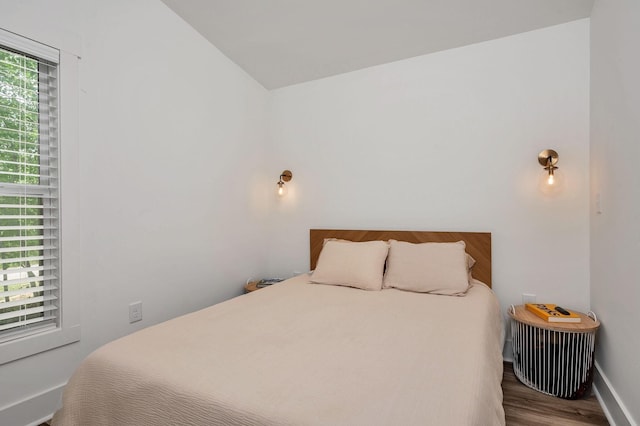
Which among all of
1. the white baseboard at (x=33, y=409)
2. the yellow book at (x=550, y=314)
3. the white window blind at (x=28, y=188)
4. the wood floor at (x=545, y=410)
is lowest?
the wood floor at (x=545, y=410)

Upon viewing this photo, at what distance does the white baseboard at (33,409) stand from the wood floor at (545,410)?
249cm

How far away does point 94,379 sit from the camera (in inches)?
50.0

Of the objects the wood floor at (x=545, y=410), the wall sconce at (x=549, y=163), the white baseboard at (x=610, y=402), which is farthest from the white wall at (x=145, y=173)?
the white baseboard at (x=610, y=402)

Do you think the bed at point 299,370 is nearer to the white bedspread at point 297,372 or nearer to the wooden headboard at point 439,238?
the white bedspread at point 297,372

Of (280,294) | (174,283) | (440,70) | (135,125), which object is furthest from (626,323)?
(135,125)

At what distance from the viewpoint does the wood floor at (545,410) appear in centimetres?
173

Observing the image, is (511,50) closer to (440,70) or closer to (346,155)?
(440,70)

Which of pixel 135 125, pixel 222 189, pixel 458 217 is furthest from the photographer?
pixel 222 189

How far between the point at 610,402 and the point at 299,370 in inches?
70.9

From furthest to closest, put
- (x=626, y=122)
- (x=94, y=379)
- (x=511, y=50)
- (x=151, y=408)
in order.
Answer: (x=511, y=50)
(x=626, y=122)
(x=94, y=379)
(x=151, y=408)

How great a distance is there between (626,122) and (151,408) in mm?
2410

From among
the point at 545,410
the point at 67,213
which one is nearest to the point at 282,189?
the point at 67,213

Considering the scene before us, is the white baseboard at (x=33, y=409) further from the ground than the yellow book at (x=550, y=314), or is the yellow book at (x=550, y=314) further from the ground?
the yellow book at (x=550, y=314)

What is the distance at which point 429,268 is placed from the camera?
7.57ft
